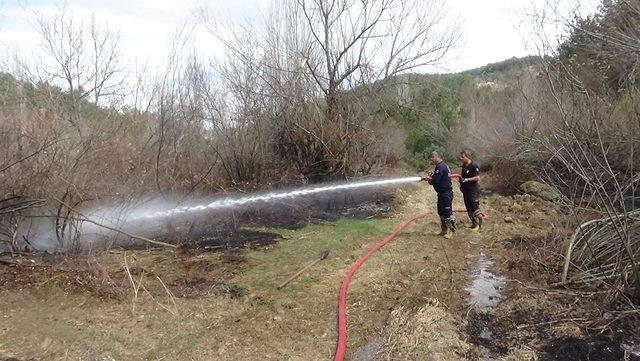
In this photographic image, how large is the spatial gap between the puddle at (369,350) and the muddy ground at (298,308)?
0.07 feet

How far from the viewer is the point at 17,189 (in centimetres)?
627

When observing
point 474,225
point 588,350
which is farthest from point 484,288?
point 474,225

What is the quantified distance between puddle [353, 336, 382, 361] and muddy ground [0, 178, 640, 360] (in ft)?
0.07

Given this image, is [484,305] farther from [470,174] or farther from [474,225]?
[474,225]

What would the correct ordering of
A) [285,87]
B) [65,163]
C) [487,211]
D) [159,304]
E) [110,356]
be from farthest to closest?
[285,87] < [487,211] < [65,163] < [159,304] < [110,356]

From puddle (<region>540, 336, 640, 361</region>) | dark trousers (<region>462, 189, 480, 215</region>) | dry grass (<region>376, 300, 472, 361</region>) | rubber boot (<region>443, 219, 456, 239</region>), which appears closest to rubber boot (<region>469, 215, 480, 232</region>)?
dark trousers (<region>462, 189, 480, 215</region>)

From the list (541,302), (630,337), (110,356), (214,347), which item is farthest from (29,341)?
(630,337)

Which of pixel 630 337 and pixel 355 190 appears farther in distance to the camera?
pixel 355 190

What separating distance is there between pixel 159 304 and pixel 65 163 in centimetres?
287

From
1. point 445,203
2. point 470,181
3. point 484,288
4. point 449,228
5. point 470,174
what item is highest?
point 470,174

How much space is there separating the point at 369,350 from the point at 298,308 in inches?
45.9

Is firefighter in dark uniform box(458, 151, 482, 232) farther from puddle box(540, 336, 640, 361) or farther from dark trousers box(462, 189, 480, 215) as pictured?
puddle box(540, 336, 640, 361)

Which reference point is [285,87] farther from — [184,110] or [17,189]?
[17,189]

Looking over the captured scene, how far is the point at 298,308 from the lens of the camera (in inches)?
213
